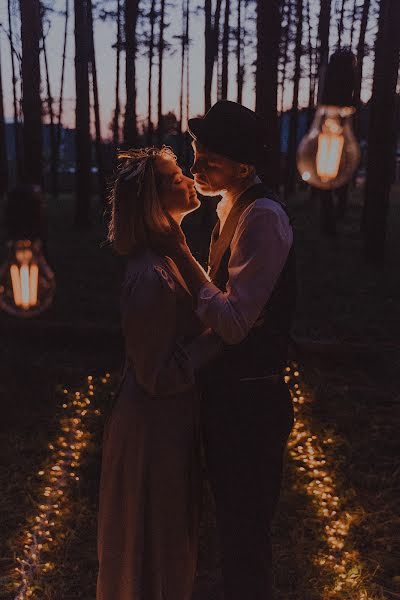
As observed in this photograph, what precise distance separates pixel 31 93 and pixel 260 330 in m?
6.16

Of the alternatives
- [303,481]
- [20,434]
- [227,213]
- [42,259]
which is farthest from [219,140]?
[20,434]

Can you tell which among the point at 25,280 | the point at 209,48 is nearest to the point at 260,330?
the point at 25,280

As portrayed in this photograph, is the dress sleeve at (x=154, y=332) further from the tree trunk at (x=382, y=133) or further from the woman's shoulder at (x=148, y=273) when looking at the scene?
the tree trunk at (x=382, y=133)

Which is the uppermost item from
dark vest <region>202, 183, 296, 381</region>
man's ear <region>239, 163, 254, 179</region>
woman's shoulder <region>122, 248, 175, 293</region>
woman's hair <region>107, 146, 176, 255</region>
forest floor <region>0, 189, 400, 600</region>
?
man's ear <region>239, 163, 254, 179</region>

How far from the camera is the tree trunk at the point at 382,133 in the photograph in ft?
35.8

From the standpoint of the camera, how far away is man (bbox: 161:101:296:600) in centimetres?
262

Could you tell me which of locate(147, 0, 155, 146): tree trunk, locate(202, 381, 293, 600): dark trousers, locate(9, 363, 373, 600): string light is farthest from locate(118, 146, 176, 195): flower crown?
locate(147, 0, 155, 146): tree trunk

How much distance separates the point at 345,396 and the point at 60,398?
9.57 feet

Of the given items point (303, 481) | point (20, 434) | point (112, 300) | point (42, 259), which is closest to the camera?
point (42, 259)

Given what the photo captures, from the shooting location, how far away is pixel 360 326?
335 inches

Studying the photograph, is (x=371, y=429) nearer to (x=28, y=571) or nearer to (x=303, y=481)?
(x=303, y=481)

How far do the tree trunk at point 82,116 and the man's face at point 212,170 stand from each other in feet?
45.7

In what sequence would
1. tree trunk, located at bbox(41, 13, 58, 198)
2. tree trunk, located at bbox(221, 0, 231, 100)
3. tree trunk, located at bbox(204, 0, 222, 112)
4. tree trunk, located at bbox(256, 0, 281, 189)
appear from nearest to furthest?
tree trunk, located at bbox(256, 0, 281, 189) < tree trunk, located at bbox(221, 0, 231, 100) < tree trunk, located at bbox(204, 0, 222, 112) < tree trunk, located at bbox(41, 13, 58, 198)

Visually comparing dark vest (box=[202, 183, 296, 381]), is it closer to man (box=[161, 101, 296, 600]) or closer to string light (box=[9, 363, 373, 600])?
man (box=[161, 101, 296, 600])
